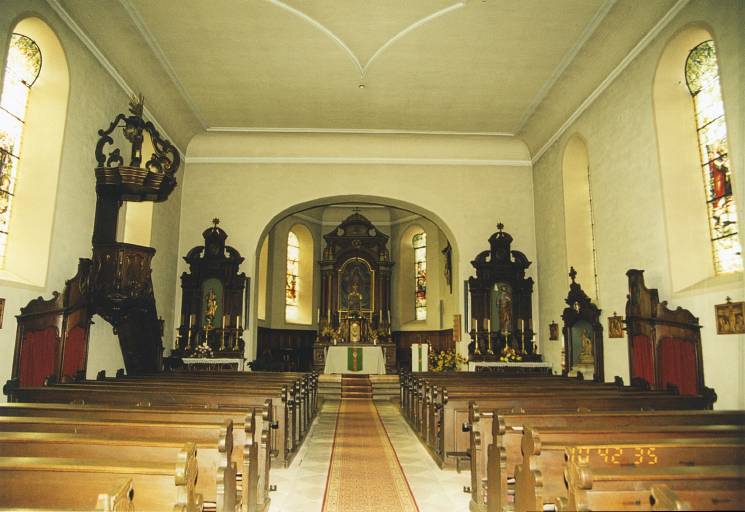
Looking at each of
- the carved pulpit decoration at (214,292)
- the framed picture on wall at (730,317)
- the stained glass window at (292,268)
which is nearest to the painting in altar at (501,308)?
the carved pulpit decoration at (214,292)

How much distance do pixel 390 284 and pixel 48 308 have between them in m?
13.9

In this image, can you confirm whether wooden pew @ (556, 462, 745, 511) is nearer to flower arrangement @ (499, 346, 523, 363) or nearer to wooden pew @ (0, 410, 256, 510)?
wooden pew @ (0, 410, 256, 510)

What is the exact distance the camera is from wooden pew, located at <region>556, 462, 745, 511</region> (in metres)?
2.26

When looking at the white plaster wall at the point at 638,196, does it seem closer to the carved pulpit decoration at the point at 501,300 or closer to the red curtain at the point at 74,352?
the carved pulpit decoration at the point at 501,300

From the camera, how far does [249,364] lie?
1202 cm

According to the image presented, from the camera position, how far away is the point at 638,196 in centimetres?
813

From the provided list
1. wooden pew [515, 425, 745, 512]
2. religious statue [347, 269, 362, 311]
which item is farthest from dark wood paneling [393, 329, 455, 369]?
wooden pew [515, 425, 745, 512]

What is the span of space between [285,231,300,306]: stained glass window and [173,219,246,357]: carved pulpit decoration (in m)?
7.42

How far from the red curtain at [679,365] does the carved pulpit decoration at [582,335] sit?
6.28ft

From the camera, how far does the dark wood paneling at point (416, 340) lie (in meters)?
17.7

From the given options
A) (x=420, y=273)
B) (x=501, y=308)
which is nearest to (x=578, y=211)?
(x=501, y=308)

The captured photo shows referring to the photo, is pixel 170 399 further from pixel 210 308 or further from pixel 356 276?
pixel 356 276

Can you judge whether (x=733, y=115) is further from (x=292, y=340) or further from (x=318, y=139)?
(x=292, y=340)

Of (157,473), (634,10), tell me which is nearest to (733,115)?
(634,10)
